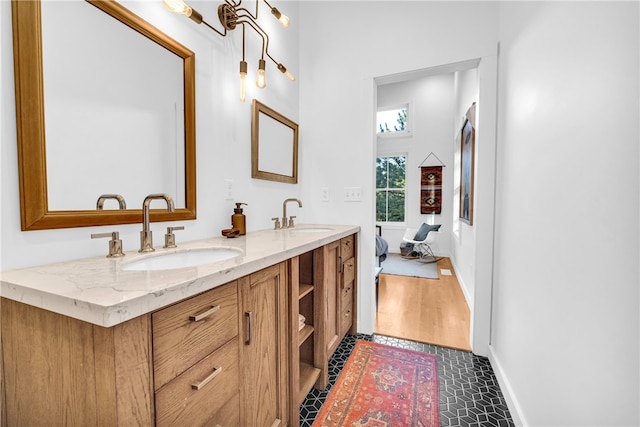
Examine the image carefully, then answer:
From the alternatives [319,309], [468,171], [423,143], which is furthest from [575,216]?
[423,143]

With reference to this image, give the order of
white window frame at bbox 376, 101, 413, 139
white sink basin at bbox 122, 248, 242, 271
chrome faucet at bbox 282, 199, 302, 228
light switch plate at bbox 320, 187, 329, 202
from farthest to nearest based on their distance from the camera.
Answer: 1. white window frame at bbox 376, 101, 413, 139
2. light switch plate at bbox 320, 187, 329, 202
3. chrome faucet at bbox 282, 199, 302, 228
4. white sink basin at bbox 122, 248, 242, 271

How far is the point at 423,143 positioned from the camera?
5262 mm

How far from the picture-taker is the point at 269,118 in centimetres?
195

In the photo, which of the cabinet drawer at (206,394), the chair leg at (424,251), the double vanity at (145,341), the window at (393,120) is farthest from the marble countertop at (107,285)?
the window at (393,120)

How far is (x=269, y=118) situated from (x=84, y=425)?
5.87 ft

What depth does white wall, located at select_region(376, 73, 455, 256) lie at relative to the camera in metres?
5.05

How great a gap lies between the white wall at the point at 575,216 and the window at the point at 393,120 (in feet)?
13.7

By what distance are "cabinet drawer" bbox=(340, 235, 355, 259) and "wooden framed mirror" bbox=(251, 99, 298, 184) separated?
0.66 meters

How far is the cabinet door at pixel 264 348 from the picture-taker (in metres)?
0.91

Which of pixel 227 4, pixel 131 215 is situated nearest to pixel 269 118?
pixel 227 4

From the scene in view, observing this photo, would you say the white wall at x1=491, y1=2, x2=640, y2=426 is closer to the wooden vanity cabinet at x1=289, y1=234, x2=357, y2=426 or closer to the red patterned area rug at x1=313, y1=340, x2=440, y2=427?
the red patterned area rug at x1=313, y1=340, x2=440, y2=427

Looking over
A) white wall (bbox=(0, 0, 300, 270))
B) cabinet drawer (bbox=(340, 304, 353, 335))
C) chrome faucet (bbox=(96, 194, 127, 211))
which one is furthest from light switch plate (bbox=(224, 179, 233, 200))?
cabinet drawer (bbox=(340, 304, 353, 335))

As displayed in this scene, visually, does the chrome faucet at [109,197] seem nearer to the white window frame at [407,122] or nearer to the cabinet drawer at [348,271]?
the cabinet drawer at [348,271]

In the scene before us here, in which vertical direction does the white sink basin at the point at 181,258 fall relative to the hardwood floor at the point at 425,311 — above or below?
above
